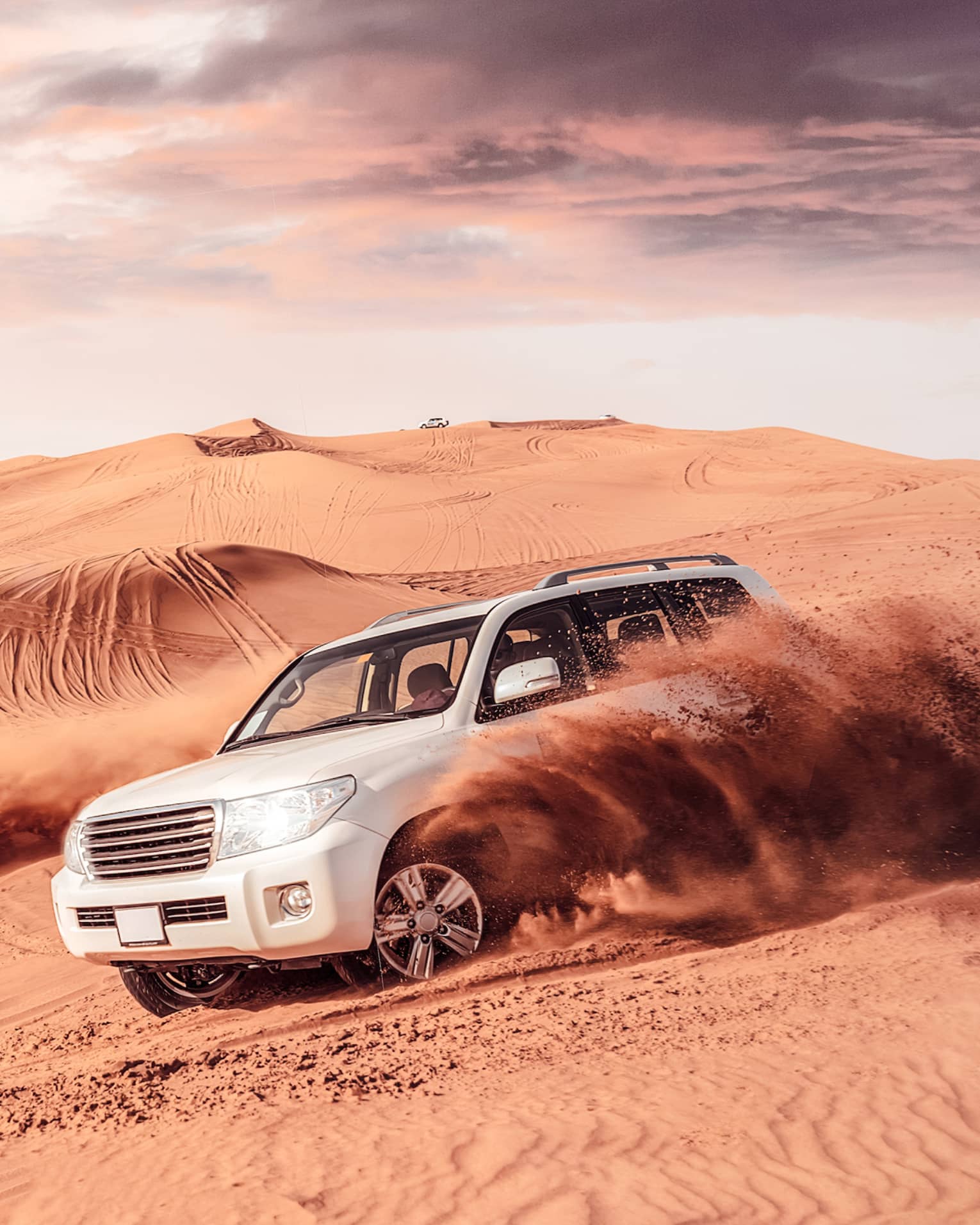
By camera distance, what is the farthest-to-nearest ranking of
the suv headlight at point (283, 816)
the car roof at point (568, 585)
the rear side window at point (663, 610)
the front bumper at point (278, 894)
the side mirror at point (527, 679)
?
the rear side window at point (663, 610) < the car roof at point (568, 585) < the side mirror at point (527, 679) < the suv headlight at point (283, 816) < the front bumper at point (278, 894)

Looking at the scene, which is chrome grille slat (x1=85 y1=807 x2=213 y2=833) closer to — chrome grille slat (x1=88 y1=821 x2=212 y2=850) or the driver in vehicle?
chrome grille slat (x1=88 y1=821 x2=212 y2=850)

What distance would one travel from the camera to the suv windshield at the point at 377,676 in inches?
247

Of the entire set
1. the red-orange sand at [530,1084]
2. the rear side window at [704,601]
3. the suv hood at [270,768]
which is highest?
the rear side window at [704,601]

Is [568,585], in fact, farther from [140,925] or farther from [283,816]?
[140,925]

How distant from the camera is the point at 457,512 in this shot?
43.2 m

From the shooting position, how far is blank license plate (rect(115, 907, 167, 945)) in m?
5.27

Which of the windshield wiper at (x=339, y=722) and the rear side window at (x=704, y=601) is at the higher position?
the rear side window at (x=704, y=601)

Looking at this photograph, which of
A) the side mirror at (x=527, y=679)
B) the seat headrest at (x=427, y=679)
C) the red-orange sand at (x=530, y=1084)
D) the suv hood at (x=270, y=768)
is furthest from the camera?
the seat headrest at (x=427, y=679)

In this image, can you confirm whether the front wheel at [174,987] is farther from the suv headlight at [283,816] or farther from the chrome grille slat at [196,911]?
the suv headlight at [283,816]

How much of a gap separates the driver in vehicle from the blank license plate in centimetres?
149

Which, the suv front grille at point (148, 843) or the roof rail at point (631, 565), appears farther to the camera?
the roof rail at point (631, 565)

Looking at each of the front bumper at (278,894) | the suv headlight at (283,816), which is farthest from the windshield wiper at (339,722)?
the front bumper at (278,894)

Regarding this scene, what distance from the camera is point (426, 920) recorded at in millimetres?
5305

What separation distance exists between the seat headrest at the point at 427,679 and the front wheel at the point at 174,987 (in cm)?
161
